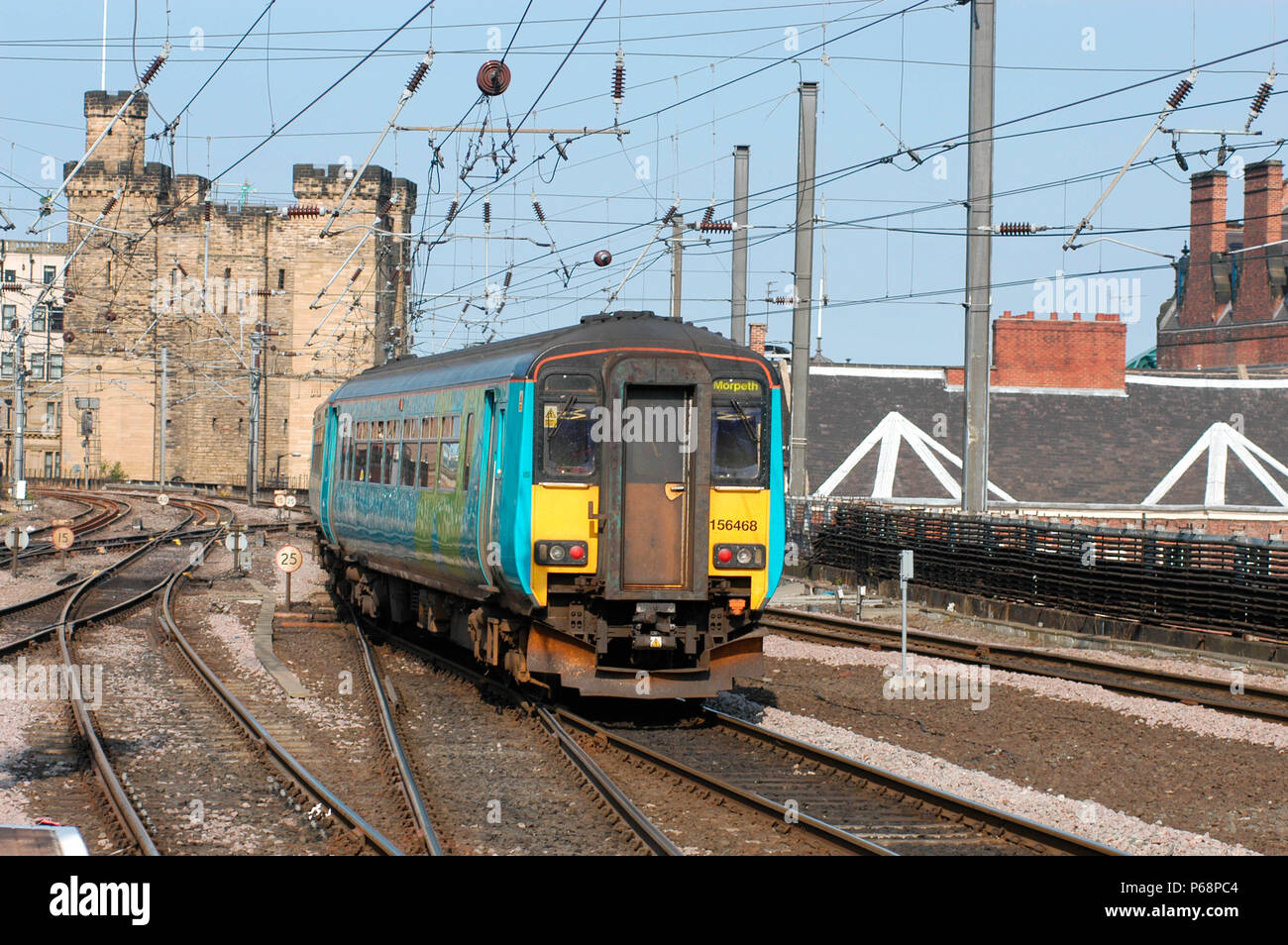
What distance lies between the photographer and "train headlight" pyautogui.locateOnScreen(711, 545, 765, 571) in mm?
13148

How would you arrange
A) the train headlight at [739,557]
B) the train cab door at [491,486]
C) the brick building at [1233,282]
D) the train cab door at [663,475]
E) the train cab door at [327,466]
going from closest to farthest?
the train cab door at [663,475]
the train headlight at [739,557]
the train cab door at [491,486]
the train cab door at [327,466]
the brick building at [1233,282]

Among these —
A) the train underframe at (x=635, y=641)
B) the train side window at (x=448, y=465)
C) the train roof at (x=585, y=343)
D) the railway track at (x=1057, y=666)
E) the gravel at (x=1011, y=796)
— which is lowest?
the gravel at (x=1011, y=796)

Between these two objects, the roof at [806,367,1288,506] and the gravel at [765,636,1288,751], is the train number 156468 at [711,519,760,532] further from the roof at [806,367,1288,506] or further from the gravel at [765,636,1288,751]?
the roof at [806,367,1288,506]

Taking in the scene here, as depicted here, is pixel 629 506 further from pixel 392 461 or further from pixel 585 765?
pixel 392 461

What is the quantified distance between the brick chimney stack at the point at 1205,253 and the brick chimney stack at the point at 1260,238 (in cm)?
116

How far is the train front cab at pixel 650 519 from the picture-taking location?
42.2 feet

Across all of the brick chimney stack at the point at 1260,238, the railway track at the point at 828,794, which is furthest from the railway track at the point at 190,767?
the brick chimney stack at the point at 1260,238

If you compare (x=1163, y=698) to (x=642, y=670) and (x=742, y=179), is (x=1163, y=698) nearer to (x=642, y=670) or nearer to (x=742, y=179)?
(x=642, y=670)

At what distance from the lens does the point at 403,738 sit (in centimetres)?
1270

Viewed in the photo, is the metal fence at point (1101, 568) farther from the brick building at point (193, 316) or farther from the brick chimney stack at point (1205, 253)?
the brick building at point (193, 316)

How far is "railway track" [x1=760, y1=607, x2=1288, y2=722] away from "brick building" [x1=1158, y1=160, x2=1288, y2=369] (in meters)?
53.9
